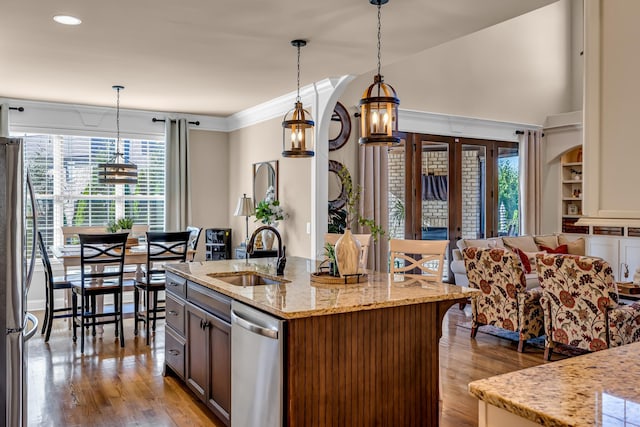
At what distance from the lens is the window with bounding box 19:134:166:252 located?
23.1ft

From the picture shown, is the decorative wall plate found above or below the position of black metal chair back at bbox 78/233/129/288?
above

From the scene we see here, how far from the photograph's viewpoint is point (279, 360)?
248 centimetres

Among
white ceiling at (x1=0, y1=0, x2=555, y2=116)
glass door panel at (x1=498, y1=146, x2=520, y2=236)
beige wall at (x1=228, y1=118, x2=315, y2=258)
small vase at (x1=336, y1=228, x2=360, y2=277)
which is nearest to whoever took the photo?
small vase at (x1=336, y1=228, x2=360, y2=277)

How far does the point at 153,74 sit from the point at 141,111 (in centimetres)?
248

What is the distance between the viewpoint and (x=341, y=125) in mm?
6828

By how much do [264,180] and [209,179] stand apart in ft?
4.44

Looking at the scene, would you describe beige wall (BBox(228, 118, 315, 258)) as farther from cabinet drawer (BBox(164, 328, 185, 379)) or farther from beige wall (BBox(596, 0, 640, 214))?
beige wall (BBox(596, 0, 640, 214))

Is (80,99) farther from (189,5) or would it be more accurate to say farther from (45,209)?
(189,5)

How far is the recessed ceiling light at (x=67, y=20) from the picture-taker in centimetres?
352

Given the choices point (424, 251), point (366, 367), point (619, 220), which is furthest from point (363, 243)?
point (619, 220)

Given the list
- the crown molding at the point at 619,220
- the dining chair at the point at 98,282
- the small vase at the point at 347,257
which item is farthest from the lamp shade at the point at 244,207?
the crown molding at the point at 619,220

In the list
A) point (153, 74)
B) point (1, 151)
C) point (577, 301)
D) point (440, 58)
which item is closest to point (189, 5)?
point (1, 151)

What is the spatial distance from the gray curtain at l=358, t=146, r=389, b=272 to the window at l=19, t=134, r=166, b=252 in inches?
119

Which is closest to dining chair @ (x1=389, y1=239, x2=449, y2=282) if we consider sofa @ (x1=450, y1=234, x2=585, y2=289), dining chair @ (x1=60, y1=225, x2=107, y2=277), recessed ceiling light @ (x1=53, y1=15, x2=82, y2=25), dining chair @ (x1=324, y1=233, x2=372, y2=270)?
dining chair @ (x1=324, y1=233, x2=372, y2=270)
